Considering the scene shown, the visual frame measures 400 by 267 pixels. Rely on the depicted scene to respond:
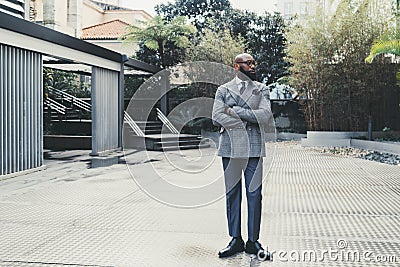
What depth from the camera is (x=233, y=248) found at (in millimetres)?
4203

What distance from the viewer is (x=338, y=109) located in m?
15.7

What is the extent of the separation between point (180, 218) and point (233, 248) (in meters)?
1.51

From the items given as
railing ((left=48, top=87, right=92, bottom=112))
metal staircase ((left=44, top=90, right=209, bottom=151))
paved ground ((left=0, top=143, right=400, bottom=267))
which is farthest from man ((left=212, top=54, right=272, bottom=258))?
railing ((left=48, top=87, right=92, bottom=112))

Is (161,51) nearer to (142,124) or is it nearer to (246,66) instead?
(142,124)

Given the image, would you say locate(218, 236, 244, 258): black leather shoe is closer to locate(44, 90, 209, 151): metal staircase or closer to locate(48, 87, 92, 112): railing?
locate(44, 90, 209, 151): metal staircase

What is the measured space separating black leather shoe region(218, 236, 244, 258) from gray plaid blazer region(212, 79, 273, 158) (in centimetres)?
70

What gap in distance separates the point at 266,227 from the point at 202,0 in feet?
72.4

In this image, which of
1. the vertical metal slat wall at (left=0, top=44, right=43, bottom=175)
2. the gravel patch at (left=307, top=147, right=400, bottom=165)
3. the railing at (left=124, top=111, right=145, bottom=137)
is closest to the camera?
the vertical metal slat wall at (left=0, top=44, right=43, bottom=175)

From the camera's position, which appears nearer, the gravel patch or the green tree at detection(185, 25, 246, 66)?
the gravel patch

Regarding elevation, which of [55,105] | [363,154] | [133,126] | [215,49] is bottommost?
[363,154]

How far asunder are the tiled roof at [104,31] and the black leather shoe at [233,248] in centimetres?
3062

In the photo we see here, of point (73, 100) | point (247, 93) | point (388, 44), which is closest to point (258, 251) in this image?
point (247, 93)

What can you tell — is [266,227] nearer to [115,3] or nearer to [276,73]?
[276,73]

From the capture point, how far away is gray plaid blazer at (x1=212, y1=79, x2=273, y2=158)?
4070 mm
